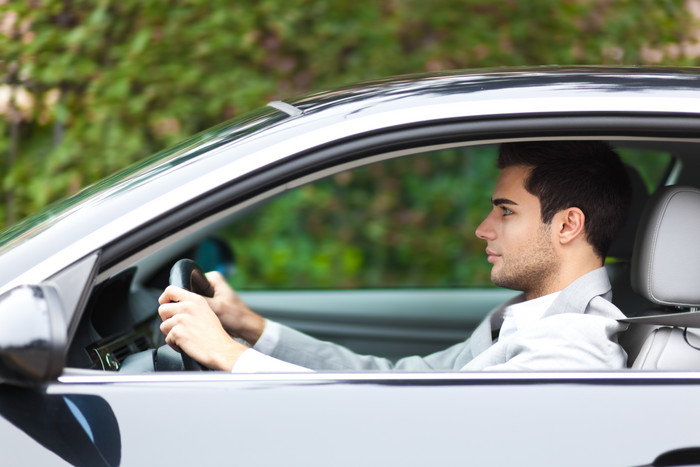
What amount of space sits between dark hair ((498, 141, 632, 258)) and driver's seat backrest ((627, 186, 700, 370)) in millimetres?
177

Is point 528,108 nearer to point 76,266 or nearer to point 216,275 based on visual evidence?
point 76,266

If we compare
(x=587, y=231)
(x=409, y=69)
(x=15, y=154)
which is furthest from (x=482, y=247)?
(x=587, y=231)

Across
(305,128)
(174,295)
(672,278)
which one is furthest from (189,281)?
(672,278)

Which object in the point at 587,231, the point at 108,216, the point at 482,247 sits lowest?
the point at 108,216

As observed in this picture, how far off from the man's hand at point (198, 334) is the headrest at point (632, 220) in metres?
1.35

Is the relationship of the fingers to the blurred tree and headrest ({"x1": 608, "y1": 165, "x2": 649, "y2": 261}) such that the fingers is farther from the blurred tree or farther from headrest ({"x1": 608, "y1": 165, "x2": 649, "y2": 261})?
the blurred tree

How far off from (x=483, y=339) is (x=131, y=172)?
1.02m

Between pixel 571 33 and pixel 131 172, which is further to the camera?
pixel 571 33

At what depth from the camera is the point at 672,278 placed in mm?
1743

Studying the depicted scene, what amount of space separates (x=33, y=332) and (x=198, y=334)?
0.41 metres

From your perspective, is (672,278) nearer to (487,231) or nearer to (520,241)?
(520,241)

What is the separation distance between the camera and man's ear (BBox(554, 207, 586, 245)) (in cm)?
196

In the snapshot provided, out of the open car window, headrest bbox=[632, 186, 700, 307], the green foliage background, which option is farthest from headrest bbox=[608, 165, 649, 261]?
the green foliage background

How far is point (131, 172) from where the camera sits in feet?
5.82
